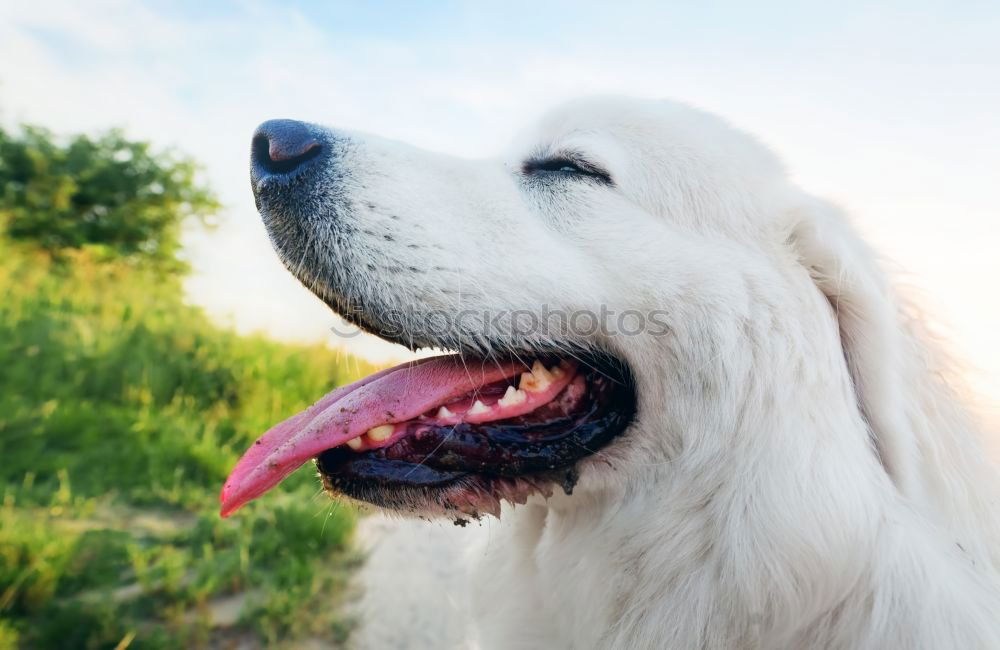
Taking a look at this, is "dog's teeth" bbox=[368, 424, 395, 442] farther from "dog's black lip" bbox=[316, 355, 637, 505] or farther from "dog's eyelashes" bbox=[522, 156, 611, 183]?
"dog's eyelashes" bbox=[522, 156, 611, 183]

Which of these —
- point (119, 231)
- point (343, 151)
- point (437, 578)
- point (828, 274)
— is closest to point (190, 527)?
point (437, 578)

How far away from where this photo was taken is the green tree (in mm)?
15773

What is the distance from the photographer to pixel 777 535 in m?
1.53

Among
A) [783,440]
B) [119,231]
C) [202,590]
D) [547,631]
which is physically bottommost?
[119,231]

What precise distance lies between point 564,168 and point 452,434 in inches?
33.8

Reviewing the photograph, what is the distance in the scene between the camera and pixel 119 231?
16.7m

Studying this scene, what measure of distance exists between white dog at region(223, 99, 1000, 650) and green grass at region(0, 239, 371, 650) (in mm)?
653

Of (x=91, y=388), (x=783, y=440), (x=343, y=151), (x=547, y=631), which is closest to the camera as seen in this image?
(x=783, y=440)

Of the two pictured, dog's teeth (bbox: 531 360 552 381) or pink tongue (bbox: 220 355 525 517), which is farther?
dog's teeth (bbox: 531 360 552 381)

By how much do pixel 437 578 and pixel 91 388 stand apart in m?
3.24

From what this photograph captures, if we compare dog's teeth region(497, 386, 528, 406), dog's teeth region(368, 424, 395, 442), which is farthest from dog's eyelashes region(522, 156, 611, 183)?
dog's teeth region(368, 424, 395, 442)

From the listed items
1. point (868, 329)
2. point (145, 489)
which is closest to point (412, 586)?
point (145, 489)

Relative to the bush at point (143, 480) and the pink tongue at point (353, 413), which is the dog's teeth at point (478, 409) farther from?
the bush at point (143, 480)

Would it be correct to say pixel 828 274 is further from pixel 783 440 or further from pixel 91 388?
pixel 91 388
